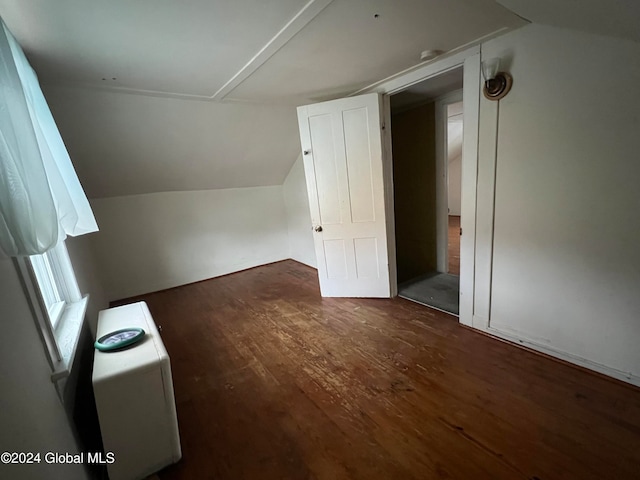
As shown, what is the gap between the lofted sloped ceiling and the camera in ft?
4.52

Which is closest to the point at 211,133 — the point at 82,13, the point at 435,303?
the point at 82,13

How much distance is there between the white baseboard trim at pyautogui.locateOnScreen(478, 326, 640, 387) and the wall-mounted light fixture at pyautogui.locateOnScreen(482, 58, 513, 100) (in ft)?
5.87

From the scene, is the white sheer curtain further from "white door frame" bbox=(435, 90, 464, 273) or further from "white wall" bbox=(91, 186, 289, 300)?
"white door frame" bbox=(435, 90, 464, 273)

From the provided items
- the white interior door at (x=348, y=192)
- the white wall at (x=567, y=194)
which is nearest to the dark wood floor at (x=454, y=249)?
the white interior door at (x=348, y=192)

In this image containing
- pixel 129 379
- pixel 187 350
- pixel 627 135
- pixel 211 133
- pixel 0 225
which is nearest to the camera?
pixel 0 225

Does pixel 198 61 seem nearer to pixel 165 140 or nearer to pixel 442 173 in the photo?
pixel 165 140

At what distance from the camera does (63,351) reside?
4.36ft

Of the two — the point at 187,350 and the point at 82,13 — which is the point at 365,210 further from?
the point at 82,13

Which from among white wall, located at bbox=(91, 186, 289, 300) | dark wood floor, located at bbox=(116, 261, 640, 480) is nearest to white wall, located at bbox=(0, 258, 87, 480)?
dark wood floor, located at bbox=(116, 261, 640, 480)

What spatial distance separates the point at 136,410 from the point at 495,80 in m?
2.89

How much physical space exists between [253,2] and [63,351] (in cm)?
195

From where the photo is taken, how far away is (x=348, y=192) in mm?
2904

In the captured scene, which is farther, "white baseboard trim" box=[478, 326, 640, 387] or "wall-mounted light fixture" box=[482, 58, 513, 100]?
"wall-mounted light fixture" box=[482, 58, 513, 100]

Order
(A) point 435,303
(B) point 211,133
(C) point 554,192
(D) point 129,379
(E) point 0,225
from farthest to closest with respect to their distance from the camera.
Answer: (B) point 211,133 → (A) point 435,303 → (C) point 554,192 → (D) point 129,379 → (E) point 0,225
